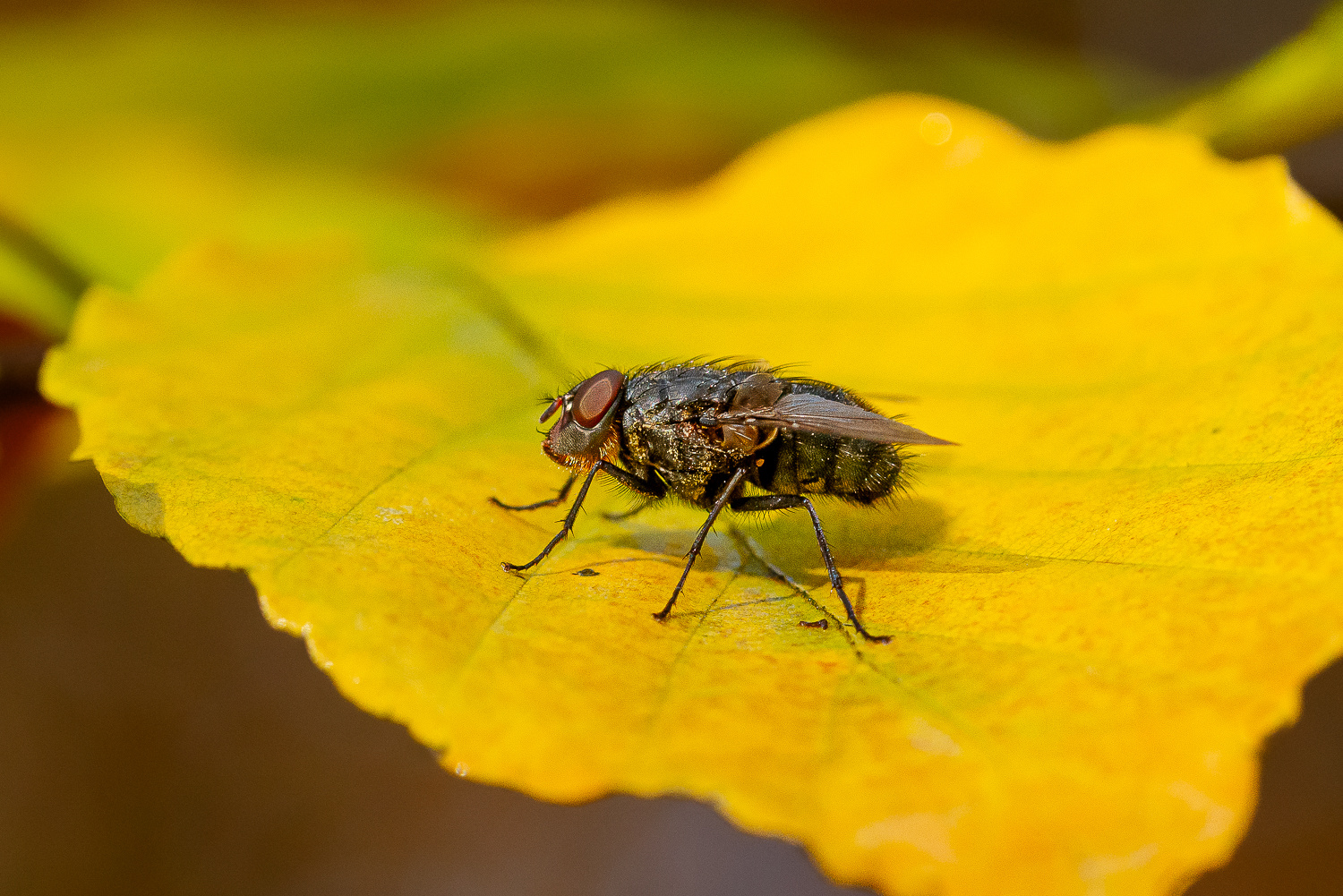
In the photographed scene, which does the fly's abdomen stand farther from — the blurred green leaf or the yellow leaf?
the blurred green leaf

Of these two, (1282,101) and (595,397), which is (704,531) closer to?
(595,397)

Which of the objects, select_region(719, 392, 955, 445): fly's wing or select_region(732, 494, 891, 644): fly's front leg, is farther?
select_region(719, 392, 955, 445): fly's wing

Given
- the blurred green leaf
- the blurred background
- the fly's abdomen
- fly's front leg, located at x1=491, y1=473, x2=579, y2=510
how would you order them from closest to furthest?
fly's front leg, located at x1=491, y1=473, x2=579, y2=510 < the fly's abdomen < the blurred background < the blurred green leaf

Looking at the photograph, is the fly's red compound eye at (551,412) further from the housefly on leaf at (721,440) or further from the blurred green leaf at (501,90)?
the blurred green leaf at (501,90)

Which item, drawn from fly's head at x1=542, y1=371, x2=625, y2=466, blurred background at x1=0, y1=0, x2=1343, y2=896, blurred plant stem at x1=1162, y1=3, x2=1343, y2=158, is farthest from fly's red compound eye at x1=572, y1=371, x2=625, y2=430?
blurred plant stem at x1=1162, y1=3, x2=1343, y2=158

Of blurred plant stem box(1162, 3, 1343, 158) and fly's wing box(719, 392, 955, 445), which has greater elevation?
blurred plant stem box(1162, 3, 1343, 158)

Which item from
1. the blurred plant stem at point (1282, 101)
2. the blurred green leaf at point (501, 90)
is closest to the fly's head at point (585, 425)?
the blurred plant stem at point (1282, 101)
